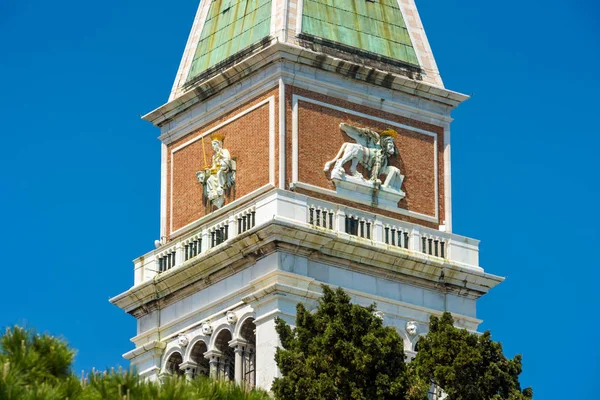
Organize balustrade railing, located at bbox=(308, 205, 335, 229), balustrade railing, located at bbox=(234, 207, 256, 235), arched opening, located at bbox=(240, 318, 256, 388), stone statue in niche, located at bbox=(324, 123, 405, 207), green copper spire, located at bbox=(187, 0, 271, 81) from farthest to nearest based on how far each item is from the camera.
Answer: green copper spire, located at bbox=(187, 0, 271, 81) < stone statue in niche, located at bbox=(324, 123, 405, 207) < balustrade railing, located at bbox=(234, 207, 256, 235) < balustrade railing, located at bbox=(308, 205, 335, 229) < arched opening, located at bbox=(240, 318, 256, 388)

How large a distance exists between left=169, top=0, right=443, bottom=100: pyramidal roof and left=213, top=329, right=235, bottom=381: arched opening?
737 cm

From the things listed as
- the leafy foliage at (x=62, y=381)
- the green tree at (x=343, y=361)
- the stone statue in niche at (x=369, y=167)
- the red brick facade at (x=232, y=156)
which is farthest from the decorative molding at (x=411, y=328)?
the leafy foliage at (x=62, y=381)

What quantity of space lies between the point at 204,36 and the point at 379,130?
592 cm

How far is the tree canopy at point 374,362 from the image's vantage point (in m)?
53.5

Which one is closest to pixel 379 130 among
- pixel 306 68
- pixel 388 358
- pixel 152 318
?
pixel 306 68

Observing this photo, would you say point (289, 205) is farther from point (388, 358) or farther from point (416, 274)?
point (388, 358)

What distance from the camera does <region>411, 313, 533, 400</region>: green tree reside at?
180 ft

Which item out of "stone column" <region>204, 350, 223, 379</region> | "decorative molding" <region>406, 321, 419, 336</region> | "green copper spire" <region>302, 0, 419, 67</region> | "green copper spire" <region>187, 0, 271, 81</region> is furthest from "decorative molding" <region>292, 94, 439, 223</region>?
"stone column" <region>204, 350, 223, 379</region>

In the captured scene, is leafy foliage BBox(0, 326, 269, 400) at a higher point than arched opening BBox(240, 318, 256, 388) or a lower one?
lower

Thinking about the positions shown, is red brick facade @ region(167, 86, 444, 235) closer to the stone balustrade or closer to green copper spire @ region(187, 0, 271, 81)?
the stone balustrade

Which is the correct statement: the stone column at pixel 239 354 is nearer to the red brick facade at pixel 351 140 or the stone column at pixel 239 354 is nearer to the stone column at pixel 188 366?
the stone column at pixel 188 366

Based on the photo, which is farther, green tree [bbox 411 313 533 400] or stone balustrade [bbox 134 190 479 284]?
stone balustrade [bbox 134 190 479 284]

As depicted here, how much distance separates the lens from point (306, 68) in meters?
64.8

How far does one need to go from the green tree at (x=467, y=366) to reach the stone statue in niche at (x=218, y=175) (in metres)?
10.7
